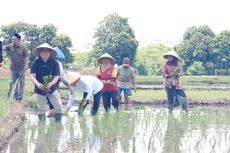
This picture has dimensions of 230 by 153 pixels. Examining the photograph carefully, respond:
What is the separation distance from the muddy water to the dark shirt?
2310mm

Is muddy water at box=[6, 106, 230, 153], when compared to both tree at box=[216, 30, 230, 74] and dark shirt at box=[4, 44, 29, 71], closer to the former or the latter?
dark shirt at box=[4, 44, 29, 71]

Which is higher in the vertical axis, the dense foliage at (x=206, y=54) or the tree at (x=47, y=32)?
the tree at (x=47, y=32)

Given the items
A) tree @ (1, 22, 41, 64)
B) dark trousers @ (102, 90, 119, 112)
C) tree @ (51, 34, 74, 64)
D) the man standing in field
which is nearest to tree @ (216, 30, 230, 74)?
tree @ (51, 34, 74, 64)

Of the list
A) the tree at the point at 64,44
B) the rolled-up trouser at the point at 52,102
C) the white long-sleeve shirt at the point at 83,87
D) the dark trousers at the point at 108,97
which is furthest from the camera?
the tree at the point at 64,44

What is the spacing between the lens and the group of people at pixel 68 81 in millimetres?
8383

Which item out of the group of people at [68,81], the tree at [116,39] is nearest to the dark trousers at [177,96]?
the group of people at [68,81]

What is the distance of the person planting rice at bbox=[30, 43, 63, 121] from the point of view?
8281 mm

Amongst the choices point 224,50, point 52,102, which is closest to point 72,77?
point 52,102

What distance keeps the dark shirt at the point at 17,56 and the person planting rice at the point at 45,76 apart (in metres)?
2.33

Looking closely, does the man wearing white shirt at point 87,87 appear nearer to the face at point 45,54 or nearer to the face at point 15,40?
the face at point 45,54

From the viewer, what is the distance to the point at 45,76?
823 centimetres

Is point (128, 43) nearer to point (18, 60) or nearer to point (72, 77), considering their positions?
point (18, 60)

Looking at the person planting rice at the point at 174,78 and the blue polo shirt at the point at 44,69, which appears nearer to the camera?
the blue polo shirt at the point at 44,69

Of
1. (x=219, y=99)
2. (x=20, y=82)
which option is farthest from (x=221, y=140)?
(x=219, y=99)
